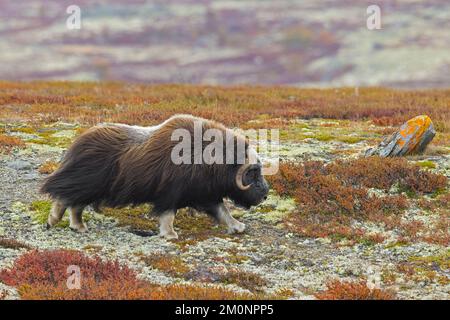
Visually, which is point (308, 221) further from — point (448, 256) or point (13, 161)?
point (13, 161)

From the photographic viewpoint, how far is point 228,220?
12.3 meters

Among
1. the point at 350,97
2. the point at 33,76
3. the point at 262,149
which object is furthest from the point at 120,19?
the point at 262,149

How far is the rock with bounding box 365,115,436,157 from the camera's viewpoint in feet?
50.4

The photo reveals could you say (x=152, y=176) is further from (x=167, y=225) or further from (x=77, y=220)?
(x=77, y=220)

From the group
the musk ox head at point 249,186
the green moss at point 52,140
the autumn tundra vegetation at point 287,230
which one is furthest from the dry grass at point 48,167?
the musk ox head at point 249,186

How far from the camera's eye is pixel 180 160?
1183cm

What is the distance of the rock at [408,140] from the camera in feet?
50.4

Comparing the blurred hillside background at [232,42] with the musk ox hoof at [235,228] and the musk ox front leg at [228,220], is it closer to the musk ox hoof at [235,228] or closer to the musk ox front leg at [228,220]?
the musk ox front leg at [228,220]

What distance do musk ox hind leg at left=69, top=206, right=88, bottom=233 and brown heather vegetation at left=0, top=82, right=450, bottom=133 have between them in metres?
7.54

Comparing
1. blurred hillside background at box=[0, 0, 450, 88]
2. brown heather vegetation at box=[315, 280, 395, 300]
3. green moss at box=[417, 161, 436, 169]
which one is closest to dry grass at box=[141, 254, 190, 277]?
brown heather vegetation at box=[315, 280, 395, 300]

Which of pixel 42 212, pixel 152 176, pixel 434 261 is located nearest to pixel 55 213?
pixel 42 212

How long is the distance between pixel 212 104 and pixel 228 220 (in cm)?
1197

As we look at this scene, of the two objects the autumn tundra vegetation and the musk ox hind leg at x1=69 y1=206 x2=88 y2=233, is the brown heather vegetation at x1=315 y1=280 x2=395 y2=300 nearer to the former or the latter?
the autumn tundra vegetation

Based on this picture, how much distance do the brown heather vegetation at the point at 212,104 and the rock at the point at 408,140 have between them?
13.7 feet
